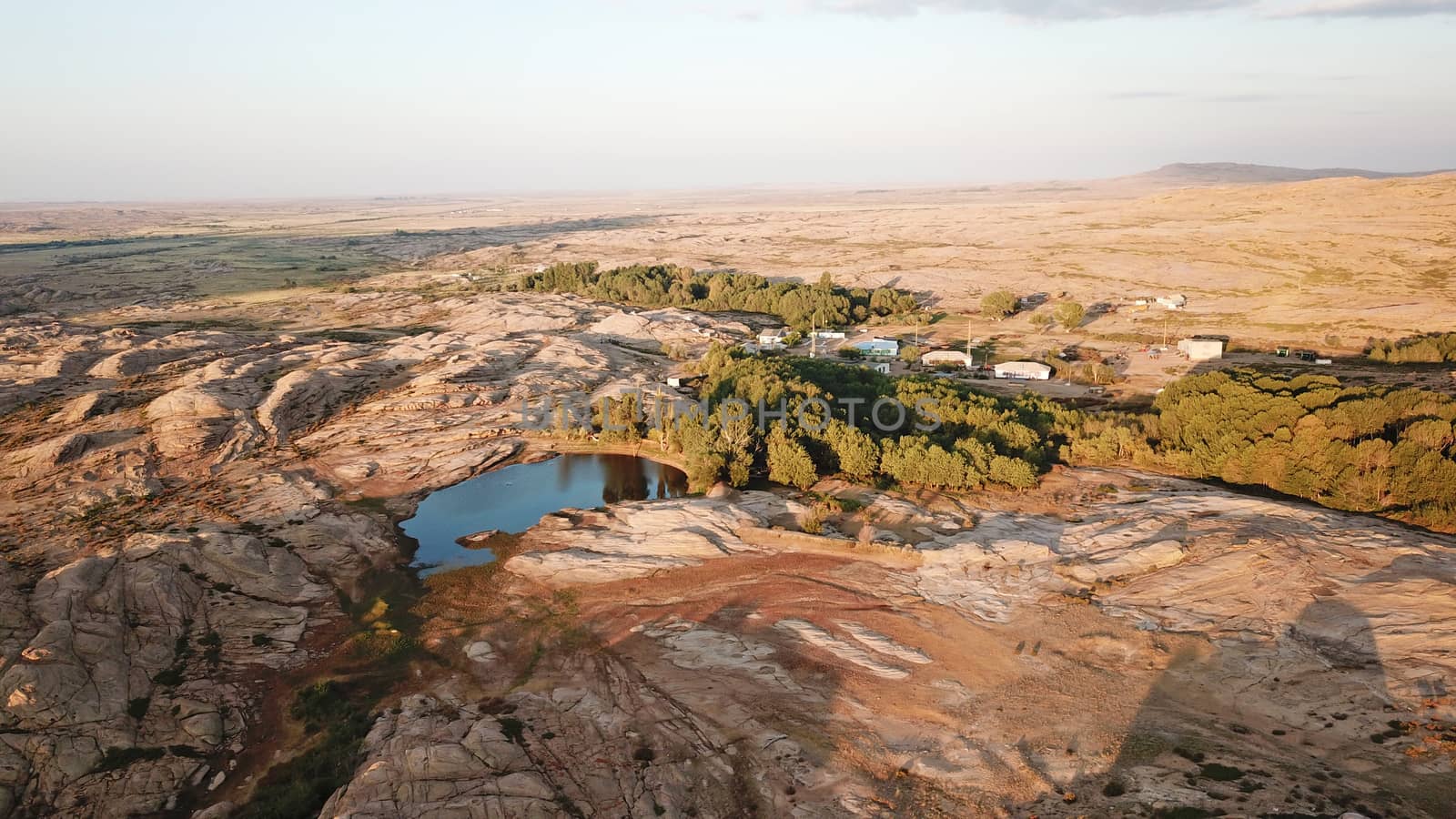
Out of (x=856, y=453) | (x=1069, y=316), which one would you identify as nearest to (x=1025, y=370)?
(x=1069, y=316)

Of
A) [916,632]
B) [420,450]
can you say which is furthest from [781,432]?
[420,450]

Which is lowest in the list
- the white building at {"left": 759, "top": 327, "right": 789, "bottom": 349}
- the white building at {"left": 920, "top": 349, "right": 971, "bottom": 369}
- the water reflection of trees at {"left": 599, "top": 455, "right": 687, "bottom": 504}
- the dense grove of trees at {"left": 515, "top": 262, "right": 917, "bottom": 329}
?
the water reflection of trees at {"left": 599, "top": 455, "right": 687, "bottom": 504}

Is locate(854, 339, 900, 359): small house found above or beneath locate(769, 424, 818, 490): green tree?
above

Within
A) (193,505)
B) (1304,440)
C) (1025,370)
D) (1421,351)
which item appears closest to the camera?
(193,505)

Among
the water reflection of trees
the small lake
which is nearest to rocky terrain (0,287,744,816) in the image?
the small lake

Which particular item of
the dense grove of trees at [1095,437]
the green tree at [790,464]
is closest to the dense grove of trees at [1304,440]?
the dense grove of trees at [1095,437]

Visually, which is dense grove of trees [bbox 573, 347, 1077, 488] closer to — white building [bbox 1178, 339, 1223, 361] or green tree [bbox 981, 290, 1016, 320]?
white building [bbox 1178, 339, 1223, 361]

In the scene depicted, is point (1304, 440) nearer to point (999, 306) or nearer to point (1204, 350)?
point (1204, 350)
